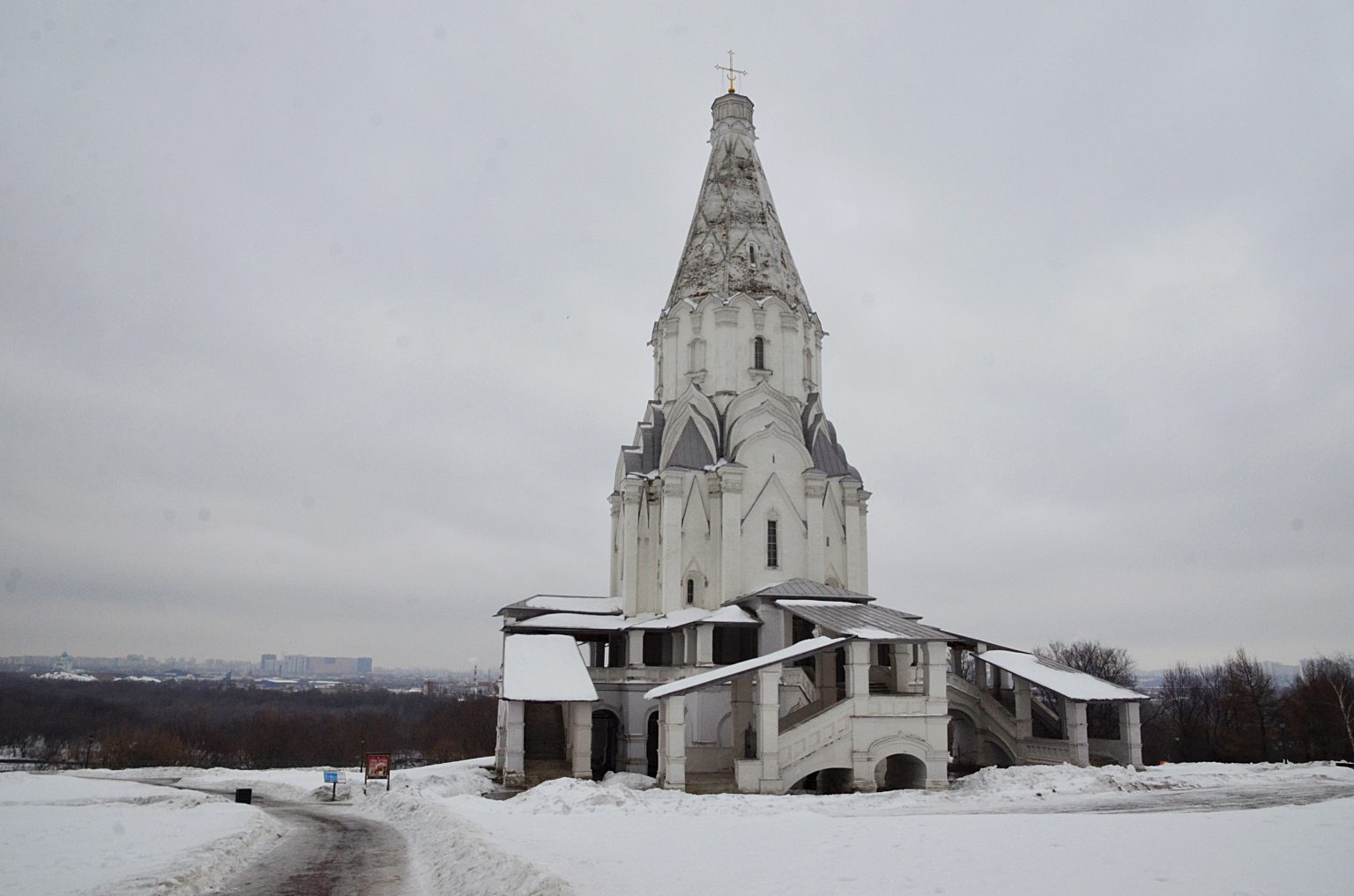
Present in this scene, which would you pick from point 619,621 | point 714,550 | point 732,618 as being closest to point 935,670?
point 732,618

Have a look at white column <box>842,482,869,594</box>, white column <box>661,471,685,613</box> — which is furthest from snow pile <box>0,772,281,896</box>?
white column <box>842,482,869,594</box>

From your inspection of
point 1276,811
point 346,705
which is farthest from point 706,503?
point 346,705

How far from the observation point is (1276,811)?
13344 millimetres

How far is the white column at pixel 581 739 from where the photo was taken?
24.7 m

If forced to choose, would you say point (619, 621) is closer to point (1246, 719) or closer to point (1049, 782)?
point (1049, 782)

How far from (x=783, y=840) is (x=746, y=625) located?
16916 millimetres

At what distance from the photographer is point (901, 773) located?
82.1ft

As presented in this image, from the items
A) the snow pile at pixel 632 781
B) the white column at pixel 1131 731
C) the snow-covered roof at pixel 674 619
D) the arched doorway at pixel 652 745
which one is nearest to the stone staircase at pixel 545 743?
the snow pile at pixel 632 781

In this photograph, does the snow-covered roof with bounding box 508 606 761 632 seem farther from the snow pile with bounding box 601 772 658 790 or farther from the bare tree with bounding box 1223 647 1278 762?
the bare tree with bounding box 1223 647 1278 762

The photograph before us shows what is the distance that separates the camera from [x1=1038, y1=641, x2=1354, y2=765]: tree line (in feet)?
138

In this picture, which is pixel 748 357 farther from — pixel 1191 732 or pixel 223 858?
pixel 1191 732

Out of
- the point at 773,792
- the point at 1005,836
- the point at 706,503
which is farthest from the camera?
the point at 706,503

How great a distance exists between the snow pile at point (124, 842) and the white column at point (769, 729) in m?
10.4

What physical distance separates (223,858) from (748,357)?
25.5 meters
